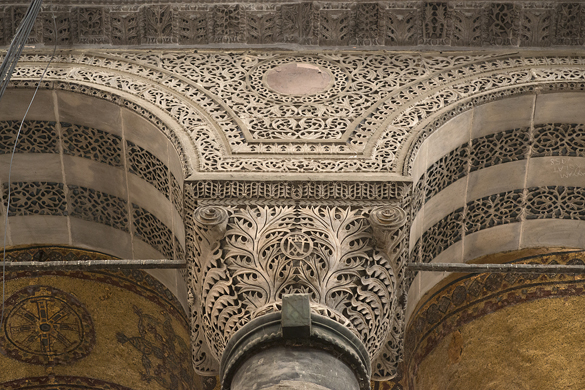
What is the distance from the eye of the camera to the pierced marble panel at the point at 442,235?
780 cm

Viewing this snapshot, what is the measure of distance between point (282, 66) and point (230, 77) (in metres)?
0.47

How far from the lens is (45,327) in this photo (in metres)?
8.73

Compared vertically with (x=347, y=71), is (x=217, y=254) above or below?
below

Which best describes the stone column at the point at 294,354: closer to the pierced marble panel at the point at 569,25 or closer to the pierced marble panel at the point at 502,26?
the pierced marble panel at the point at 502,26

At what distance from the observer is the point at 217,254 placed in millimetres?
6488

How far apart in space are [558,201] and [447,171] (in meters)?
1.03

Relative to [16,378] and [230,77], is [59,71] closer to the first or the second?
[230,77]

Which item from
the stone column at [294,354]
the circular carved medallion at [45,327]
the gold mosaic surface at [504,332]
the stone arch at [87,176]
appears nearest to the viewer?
the stone column at [294,354]

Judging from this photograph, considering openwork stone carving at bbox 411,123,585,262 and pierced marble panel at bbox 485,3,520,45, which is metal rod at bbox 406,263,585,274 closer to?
openwork stone carving at bbox 411,123,585,262

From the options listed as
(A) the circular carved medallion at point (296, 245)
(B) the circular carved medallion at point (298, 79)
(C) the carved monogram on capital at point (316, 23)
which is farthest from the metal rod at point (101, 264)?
(C) the carved monogram on capital at point (316, 23)

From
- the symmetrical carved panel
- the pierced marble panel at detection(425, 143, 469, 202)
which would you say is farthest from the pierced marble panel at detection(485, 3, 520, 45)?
the symmetrical carved panel

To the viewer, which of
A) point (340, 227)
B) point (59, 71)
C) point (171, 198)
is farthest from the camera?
point (59, 71)

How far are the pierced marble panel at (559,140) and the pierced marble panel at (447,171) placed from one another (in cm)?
60

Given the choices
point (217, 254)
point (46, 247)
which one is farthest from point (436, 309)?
point (46, 247)
